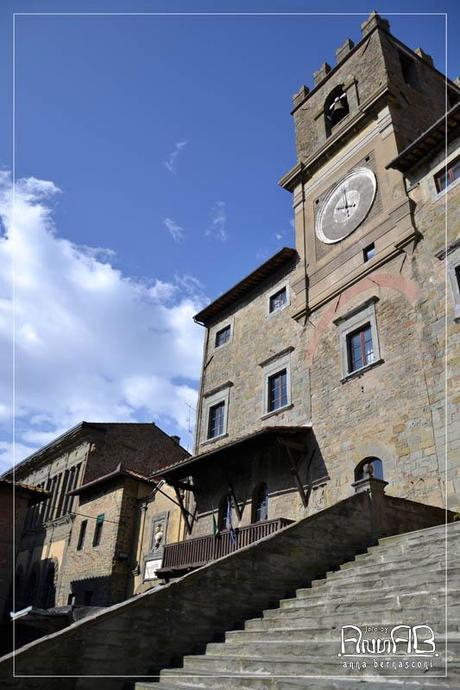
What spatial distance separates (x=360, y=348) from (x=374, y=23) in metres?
13.4

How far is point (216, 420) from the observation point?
1930cm

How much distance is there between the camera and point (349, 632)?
531cm

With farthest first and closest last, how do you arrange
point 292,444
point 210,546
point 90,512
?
point 90,512 → point 292,444 → point 210,546

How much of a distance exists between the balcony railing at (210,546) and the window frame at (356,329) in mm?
4517

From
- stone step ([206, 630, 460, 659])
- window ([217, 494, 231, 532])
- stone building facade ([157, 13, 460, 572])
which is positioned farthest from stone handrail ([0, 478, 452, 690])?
window ([217, 494, 231, 532])

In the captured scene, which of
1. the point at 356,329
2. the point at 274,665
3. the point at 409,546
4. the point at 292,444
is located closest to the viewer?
the point at 274,665

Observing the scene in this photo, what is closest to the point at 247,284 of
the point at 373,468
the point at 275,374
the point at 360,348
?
the point at 275,374

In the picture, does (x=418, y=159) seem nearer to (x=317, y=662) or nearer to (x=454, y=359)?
(x=454, y=359)

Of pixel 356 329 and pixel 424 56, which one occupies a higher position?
pixel 424 56

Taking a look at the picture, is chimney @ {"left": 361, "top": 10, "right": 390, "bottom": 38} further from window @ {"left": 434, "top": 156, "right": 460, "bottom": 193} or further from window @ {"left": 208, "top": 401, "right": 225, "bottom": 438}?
window @ {"left": 208, "top": 401, "right": 225, "bottom": 438}

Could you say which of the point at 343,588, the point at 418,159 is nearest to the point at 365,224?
the point at 418,159

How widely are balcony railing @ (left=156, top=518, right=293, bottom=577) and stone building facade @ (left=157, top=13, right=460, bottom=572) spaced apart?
34 cm

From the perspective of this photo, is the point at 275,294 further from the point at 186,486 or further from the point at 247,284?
the point at 186,486

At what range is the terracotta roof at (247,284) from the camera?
18.8 meters
